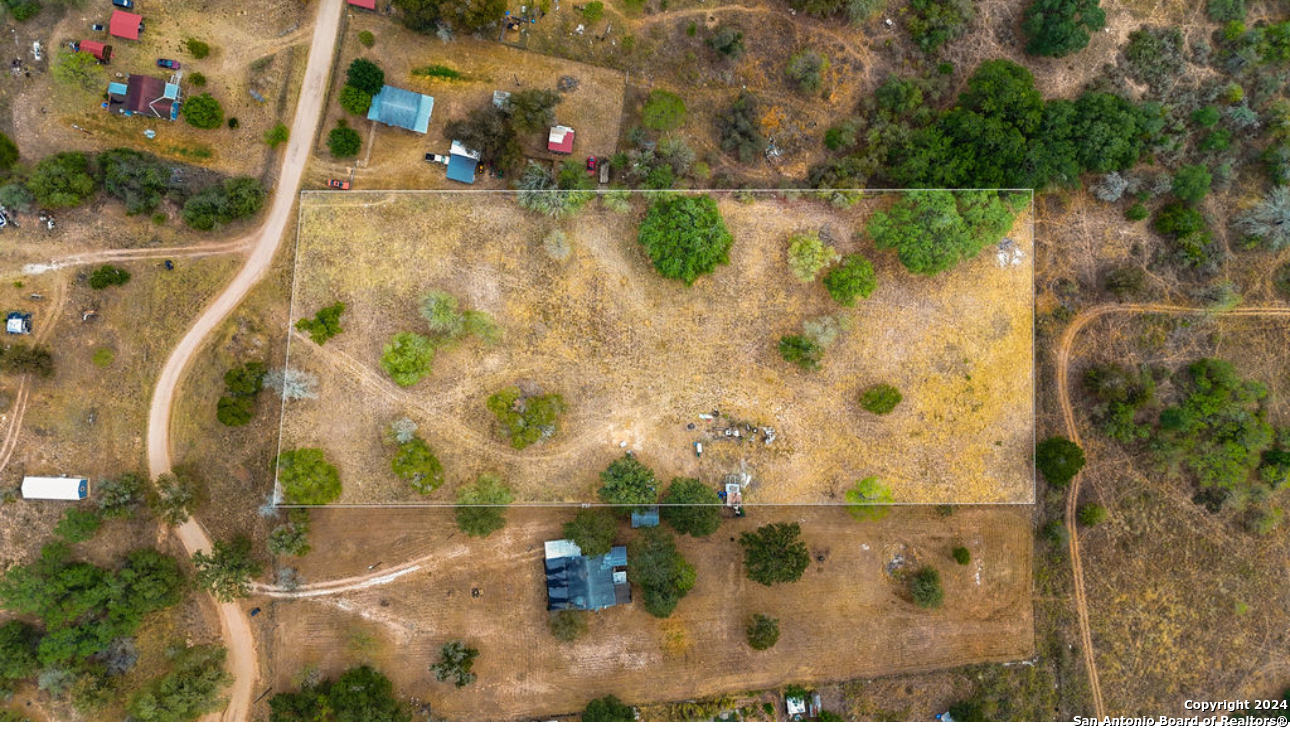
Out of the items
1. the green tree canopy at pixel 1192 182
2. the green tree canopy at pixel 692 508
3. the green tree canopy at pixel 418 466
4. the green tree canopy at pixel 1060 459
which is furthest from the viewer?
the green tree canopy at pixel 1192 182

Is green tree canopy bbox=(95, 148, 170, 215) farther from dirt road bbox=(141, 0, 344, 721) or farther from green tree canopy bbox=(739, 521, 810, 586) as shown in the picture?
green tree canopy bbox=(739, 521, 810, 586)

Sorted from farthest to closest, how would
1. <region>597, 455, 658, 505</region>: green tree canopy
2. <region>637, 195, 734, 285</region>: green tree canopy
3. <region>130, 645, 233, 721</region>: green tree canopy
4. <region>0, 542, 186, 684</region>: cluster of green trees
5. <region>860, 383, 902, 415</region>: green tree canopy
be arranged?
1. <region>860, 383, 902, 415</region>: green tree canopy
2. <region>597, 455, 658, 505</region>: green tree canopy
3. <region>637, 195, 734, 285</region>: green tree canopy
4. <region>130, 645, 233, 721</region>: green tree canopy
5. <region>0, 542, 186, 684</region>: cluster of green trees

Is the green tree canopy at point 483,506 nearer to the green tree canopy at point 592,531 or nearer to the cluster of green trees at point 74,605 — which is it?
the green tree canopy at point 592,531

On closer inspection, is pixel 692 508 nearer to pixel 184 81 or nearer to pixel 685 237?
pixel 685 237

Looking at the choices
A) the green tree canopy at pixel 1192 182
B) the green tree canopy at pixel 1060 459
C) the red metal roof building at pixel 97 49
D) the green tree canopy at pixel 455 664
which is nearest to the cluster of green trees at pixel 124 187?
the red metal roof building at pixel 97 49

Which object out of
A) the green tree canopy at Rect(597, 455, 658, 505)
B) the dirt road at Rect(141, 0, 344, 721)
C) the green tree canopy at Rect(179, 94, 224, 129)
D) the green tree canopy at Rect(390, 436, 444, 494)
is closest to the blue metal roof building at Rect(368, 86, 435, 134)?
the dirt road at Rect(141, 0, 344, 721)

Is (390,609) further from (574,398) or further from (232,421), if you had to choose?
(574,398)

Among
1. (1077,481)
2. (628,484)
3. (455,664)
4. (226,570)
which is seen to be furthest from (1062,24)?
(226,570)
